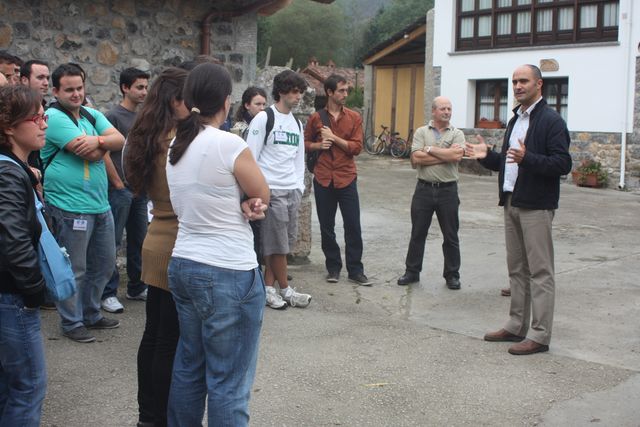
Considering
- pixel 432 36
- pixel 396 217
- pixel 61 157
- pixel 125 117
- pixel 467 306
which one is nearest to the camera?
pixel 61 157

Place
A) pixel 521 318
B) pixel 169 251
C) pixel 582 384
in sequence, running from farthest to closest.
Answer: pixel 521 318
pixel 582 384
pixel 169 251

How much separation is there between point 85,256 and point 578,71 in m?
15.4

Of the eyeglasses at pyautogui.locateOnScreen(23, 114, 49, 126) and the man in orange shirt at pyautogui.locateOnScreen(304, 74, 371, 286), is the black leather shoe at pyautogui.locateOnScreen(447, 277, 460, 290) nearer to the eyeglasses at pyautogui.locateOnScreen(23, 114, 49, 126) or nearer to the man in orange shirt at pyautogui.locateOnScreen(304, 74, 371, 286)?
the man in orange shirt at pyautogui.locateOnScreen(304, 74, 371, 286)

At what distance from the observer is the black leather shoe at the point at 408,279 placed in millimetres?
7262

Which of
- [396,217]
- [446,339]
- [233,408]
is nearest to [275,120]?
[446,339]

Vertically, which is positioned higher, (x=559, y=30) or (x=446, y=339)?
(x=559, y=30)

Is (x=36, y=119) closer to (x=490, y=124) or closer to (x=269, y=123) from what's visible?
(x=269, y=123)

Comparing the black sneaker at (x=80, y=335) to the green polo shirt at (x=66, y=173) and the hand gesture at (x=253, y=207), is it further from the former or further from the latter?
the hand gesture at (x=253, y=207)

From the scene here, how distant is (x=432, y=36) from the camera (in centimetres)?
2252

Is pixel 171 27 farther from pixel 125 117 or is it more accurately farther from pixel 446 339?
pixel 446 339

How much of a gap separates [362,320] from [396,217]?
5.55m

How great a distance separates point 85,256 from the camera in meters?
5.24

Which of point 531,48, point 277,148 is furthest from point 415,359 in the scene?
point 531,48

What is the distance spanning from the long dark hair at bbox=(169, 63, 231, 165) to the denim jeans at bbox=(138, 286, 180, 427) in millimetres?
771
